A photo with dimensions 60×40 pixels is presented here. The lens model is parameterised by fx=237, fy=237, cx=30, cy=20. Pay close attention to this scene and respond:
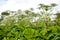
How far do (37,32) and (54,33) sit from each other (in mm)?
739

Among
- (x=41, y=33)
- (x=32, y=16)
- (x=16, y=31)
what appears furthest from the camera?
(x=32, y=16)

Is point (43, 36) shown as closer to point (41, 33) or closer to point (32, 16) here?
point (41, 33)

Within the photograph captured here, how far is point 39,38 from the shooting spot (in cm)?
865

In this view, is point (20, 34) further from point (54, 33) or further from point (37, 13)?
point (37, 13)

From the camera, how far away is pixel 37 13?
17.0 m

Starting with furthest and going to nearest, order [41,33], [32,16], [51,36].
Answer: [32,16] → [41,33] → [51,36]

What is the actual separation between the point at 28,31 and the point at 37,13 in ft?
27.0

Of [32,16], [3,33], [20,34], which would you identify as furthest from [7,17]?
[20,34]

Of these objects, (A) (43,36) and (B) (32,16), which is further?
(B) (32,16)

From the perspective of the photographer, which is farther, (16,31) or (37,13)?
(37,13)

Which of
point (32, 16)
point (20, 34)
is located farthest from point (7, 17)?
point (20, 34)

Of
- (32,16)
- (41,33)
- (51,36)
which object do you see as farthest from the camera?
(32,16)

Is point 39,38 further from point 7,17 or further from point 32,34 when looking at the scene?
point 7,17

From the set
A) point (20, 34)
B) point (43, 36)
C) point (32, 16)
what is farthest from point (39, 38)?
point (32, 16)
